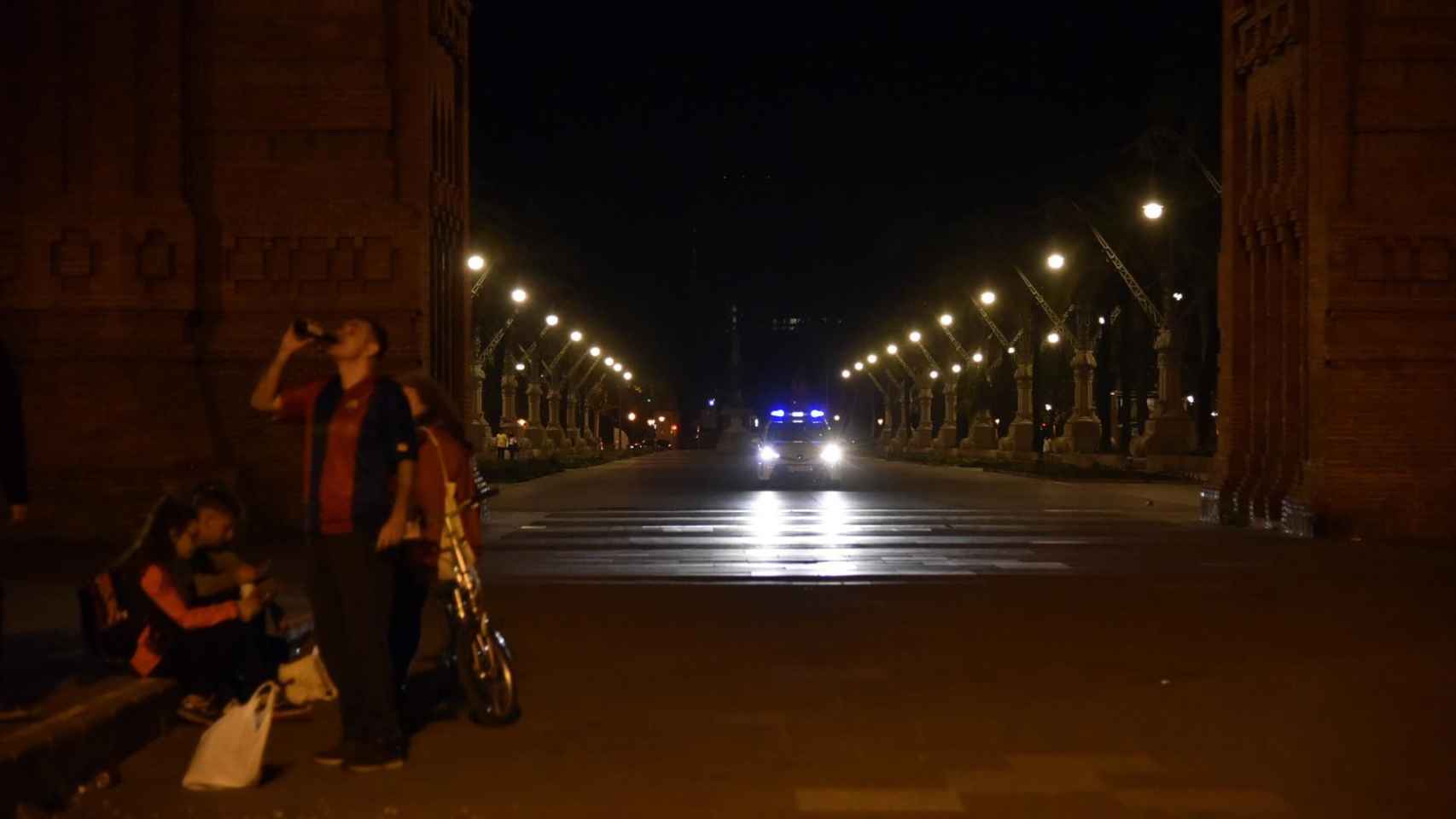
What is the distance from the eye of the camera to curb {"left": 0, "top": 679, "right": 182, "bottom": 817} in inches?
298

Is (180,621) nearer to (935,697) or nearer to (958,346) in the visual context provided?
(935,697)

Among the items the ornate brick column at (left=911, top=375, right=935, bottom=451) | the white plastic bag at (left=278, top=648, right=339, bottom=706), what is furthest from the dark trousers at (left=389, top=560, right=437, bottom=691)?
the ornate brick column at (left=911, top=375, right=935, bottom=451)

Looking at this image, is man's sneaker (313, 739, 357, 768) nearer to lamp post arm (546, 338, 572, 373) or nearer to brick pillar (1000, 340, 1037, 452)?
brick pillar (1000, 340, 1037, 452)

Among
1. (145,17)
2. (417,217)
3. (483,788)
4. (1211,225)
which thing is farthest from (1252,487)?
(1211,225)

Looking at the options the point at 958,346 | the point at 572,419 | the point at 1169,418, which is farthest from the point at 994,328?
the point at 572,419

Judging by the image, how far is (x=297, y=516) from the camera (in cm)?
2250

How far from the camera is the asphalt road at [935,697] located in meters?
8.11

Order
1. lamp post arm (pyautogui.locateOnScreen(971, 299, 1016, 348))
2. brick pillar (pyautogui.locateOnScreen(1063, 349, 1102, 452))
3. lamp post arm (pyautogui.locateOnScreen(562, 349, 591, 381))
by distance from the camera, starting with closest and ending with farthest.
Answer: brick pillar (pyautogui.locateOnScreen(1063, 349, 1102, 452)) < lamp post arm (pyautogui.locateOnScreen(971, 299, 1016, 348)) < lamp post arm (pyautogui.locateOnScreen(562, 349, 591, 381))

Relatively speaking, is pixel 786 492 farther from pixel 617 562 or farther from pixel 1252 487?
pixel 617 562

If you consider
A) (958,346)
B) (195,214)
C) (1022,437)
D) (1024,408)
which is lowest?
(1022,437)

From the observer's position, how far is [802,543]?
2422 cm

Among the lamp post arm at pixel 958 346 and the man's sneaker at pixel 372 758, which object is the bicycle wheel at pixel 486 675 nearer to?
the man's sneaker at pixel 372 758

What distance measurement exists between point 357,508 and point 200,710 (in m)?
2.15

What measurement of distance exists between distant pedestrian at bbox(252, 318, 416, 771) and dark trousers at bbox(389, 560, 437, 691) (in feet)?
2.33
